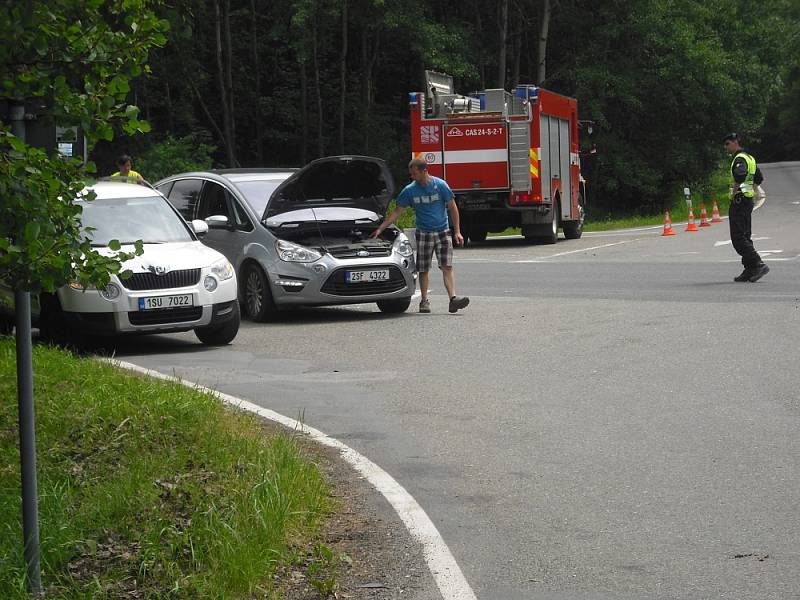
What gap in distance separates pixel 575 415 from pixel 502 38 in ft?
131

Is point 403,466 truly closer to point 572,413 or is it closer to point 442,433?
point 442,433

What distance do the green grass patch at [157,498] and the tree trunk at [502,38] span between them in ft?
129

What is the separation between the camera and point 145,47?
5.10 meters

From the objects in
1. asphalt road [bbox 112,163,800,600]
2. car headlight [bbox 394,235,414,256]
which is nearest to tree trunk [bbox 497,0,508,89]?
asphalt road [bbox 112,163,800,600]

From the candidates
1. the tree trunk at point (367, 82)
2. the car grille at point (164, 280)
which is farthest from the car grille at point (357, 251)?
the tree trunk at point (367, 82)

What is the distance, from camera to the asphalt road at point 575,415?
18.8ft

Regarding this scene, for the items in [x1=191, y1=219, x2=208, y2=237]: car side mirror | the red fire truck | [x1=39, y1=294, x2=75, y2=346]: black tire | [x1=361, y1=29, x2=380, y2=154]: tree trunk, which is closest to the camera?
[x1=39, y1=294, x2=75, y2=346]: black tire

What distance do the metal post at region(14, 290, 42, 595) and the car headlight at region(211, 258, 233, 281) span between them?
7.73 m

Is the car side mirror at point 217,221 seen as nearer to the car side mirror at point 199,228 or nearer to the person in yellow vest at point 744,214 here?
the car side mirror at point 199,228

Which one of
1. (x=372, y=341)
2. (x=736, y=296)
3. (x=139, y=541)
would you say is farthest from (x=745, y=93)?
(x=139, y=541)

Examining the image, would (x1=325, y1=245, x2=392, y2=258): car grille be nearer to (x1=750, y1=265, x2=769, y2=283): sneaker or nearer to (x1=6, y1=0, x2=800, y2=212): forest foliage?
A: (x1=750, y1=265, x2=769, y2=283): sneaker

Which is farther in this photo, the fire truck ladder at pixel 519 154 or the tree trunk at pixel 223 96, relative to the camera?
the tree trunk at pixel 223 96

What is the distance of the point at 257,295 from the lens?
1514 cm

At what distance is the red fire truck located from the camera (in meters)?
27.5
